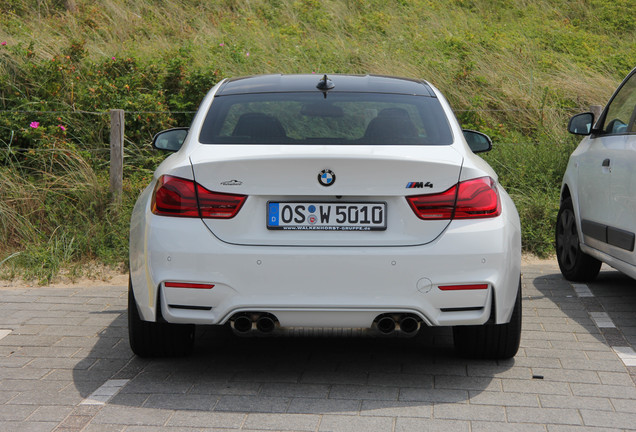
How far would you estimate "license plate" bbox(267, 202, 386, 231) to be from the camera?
4160 mm

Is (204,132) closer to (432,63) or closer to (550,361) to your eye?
(550,361)

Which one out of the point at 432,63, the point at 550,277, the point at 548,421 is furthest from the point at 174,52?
the point at 548,421

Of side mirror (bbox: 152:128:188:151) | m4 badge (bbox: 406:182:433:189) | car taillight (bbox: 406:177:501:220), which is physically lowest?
side mirror (bbox: 152:128:188:151)

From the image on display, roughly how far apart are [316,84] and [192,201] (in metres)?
1.42

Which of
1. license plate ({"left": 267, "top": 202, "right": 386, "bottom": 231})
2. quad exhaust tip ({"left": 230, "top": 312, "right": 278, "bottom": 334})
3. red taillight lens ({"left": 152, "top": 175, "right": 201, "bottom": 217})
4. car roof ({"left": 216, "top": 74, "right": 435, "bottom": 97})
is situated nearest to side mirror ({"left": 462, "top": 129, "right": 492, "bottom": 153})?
car roof ({"left": 216, "top": 74, "right": 435, "bottom": 97})

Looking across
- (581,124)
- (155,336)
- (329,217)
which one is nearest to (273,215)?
(329,217)

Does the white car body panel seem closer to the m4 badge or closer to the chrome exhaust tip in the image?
the m4 badge

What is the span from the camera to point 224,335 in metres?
5.66

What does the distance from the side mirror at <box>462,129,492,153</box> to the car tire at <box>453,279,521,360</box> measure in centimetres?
128

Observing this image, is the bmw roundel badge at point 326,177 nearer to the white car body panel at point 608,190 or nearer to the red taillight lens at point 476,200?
the red taillight lens at point 476,200

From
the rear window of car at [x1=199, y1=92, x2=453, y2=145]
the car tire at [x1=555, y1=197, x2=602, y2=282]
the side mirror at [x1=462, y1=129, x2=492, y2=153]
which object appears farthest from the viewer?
the car tire at [x1=555, y1=197, x2=602, y2=282]

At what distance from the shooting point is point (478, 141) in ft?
19.1

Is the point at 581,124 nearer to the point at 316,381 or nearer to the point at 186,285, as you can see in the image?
the point at 316,381

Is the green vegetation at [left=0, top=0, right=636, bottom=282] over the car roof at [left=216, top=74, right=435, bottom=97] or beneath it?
beneath
